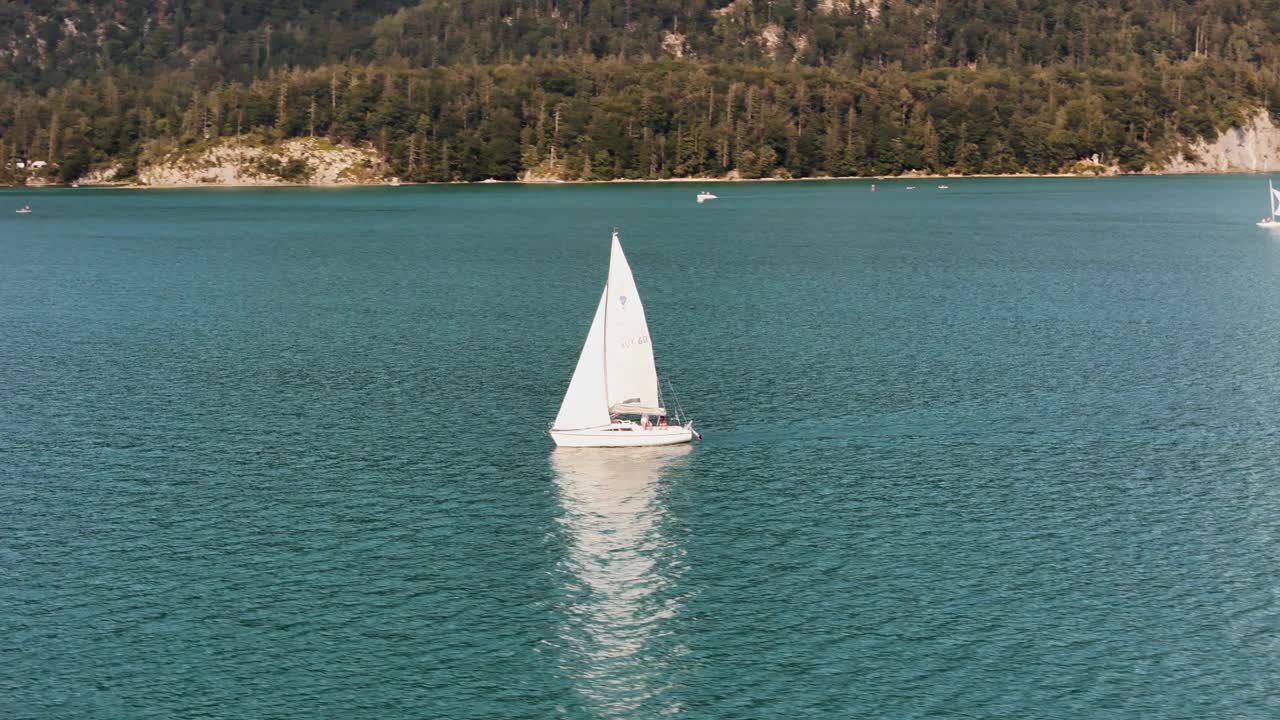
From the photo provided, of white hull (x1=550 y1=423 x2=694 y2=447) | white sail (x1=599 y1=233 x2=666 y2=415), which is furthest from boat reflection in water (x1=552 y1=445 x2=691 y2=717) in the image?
white sail (x1=599 y1=233 x2=666 y2=415)

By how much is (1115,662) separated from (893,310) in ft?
312

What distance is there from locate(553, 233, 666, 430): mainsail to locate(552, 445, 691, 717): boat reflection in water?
2478mm

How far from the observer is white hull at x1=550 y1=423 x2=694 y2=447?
91375 millimetres

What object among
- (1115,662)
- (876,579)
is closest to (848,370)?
(876,579)

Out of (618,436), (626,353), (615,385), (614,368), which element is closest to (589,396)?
(615,385)

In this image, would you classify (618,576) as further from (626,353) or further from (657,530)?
(626,353)

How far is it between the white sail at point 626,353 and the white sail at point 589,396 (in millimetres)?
626

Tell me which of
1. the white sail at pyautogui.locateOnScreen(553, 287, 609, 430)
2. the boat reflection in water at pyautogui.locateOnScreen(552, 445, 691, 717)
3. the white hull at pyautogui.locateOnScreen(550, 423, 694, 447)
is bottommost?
the boat reflection in water at pyautogui.locateOnScreen(552, 445, 691, 717)

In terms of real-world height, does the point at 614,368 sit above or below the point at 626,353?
below

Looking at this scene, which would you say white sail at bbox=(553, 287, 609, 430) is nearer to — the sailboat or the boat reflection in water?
the sailboat

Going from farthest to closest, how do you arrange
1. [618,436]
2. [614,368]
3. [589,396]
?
1. [614,368]
2. [589,396]
3. [618,436]

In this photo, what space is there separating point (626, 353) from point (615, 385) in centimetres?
222

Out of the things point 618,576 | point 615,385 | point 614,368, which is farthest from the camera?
point 615,385

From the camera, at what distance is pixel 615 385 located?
92.6 metres
